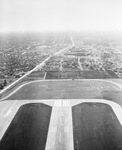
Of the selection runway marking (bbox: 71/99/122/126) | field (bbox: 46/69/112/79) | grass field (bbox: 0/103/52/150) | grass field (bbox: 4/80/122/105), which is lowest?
grass field (bbox: 0/103/52/150)

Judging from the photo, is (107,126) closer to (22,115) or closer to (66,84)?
(22,115)

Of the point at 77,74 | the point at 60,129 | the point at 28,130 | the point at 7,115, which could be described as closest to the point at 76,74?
the point at 77,74

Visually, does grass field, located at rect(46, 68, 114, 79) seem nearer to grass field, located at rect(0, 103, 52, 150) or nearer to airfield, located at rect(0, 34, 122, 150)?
airfield, located at rect(0, 34, 122, 150)

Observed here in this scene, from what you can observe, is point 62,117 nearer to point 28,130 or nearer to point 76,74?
point 28,130

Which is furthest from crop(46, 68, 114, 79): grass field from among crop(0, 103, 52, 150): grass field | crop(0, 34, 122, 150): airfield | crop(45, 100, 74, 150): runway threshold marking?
crop(0, 103, 52, 150): grass field

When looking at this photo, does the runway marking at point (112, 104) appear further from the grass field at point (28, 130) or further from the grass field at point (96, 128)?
the grass field at point (28, 130)

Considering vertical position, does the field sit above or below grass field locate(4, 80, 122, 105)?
above

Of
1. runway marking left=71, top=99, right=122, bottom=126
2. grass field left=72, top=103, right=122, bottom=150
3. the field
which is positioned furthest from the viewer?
the field

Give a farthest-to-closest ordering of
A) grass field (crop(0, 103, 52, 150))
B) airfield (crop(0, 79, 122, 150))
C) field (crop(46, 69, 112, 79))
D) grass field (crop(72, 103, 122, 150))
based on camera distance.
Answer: field (crop(46, 69, 112, 79)), airfield (crop(0, 79, 122, 150)), grass field (crop(0, 103, 52, 150)), grass field (crop(72, 103, 122, 150))
